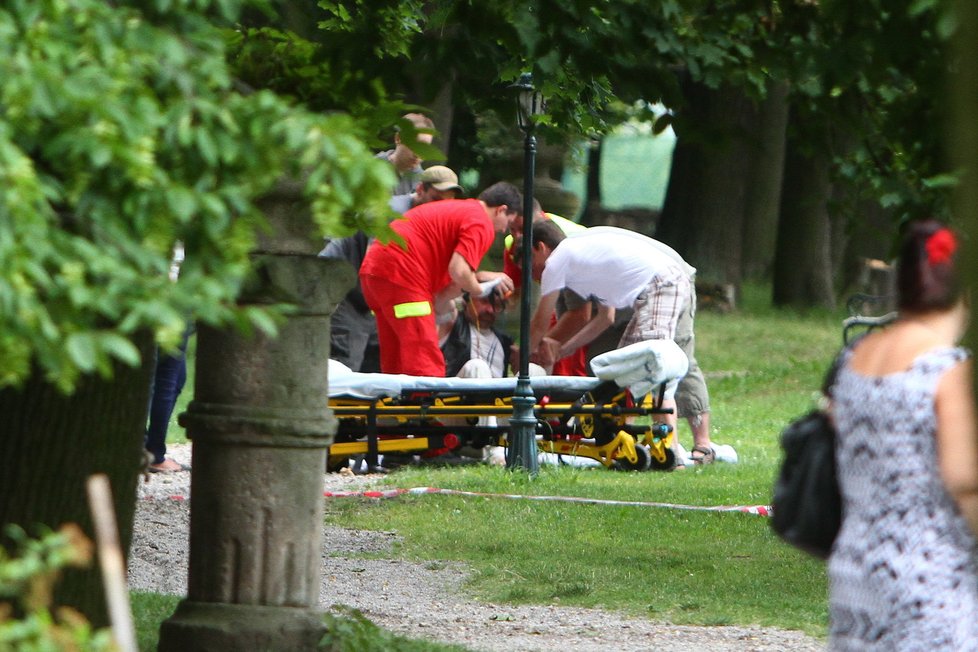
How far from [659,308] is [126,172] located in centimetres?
886

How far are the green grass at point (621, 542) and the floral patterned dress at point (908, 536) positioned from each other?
10.2ft

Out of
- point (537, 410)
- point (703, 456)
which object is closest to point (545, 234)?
point (537, 410)

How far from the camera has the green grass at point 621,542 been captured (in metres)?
7.60

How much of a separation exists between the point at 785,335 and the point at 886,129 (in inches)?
604

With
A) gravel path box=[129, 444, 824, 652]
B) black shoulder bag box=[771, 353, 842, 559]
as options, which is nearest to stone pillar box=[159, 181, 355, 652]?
gravel path box=[129, 444, 824, 652]

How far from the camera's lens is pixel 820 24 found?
5676mm

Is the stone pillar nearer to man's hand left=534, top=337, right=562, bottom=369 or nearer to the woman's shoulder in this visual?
the woman's shoulder

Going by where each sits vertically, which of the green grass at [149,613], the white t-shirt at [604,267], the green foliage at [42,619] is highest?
the white t-shirt at [604,267]

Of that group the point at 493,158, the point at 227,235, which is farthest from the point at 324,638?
the point at 493,158

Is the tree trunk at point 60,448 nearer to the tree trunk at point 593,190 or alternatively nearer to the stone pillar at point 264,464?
the stone pillar at point 264,464

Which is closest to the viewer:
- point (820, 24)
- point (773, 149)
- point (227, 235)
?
point (227, 235)

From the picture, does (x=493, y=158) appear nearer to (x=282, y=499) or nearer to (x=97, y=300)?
(x=282, y=499)

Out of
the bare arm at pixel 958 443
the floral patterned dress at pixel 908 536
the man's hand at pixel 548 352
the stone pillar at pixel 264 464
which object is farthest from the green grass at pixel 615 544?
the bare arm at pixel 958 443

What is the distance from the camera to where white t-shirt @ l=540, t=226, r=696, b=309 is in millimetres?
11906
